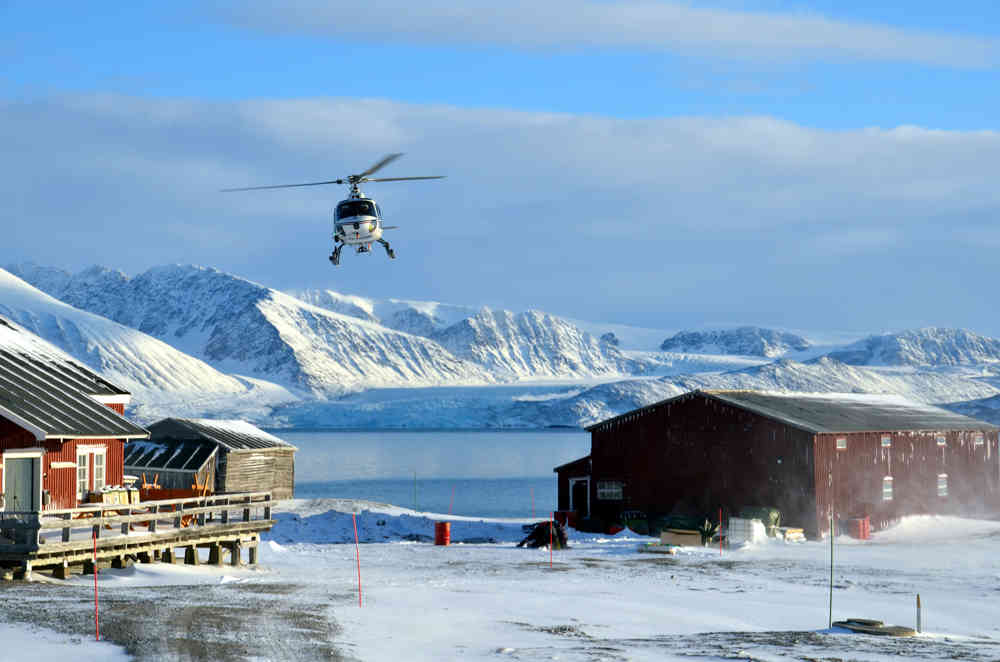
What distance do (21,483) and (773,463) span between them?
3498cm

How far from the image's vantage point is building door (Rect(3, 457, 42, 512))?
36.4 metres

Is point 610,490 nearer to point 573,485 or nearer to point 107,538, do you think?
point 573,485

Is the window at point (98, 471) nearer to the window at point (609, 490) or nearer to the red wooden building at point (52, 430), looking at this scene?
the red wooden building at point (52, 430)

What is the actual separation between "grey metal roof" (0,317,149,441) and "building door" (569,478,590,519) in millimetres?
28372

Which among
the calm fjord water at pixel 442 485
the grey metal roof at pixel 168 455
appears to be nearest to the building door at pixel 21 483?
the grey metal roof at pixel 168 455

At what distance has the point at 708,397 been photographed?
62500 mm

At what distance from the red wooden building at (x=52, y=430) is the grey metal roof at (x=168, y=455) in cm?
2581

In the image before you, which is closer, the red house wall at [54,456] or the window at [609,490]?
the red house wall at [54,456]

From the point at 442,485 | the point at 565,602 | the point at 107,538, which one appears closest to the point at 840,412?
the point at 565,602

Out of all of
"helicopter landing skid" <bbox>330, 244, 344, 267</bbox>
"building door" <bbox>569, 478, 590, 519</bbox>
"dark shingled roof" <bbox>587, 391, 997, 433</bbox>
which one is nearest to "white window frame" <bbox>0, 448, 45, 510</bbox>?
"helicopter landing skid" <bbox>330, 244, 344, 267</bbox>

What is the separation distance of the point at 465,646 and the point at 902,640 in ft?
31.7

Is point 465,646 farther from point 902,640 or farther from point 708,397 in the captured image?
point 708,397

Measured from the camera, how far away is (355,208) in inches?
2010

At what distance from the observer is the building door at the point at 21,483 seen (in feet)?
120
